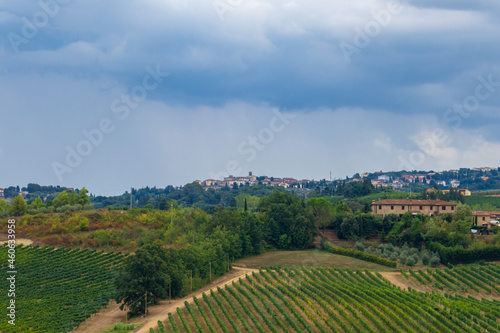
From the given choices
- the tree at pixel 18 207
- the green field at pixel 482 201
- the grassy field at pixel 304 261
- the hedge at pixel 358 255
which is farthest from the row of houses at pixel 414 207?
the tree at pixel 18 207

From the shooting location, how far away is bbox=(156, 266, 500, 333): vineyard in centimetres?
3516

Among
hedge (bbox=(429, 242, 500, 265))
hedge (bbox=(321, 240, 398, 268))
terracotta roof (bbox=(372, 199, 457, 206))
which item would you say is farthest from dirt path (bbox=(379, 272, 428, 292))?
terracotta roof (bbox=(372, 199, 457, 206))

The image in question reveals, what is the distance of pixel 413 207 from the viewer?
257ft

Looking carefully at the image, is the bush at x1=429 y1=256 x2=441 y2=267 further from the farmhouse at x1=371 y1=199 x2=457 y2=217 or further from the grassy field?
the farmhouse at x1=371 y1=199 x2=457 y2=217

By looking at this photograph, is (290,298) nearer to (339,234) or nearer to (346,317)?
(346,317)

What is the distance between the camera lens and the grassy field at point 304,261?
5847cm

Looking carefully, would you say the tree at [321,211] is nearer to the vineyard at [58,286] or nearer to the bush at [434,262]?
the bush at [434,262]

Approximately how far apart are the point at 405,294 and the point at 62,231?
1883 inches

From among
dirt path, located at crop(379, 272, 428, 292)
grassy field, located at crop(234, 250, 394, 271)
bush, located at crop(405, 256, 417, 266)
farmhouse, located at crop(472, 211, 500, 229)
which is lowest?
dirt path, located at crop(379, 272, 428, 292)

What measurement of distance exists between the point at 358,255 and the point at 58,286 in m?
34.5

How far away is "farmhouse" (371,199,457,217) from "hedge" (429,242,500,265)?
1917cm

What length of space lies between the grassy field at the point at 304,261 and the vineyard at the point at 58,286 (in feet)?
53.4

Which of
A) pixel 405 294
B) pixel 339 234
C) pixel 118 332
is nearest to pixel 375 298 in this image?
pixel 405 294

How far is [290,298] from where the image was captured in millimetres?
41469
